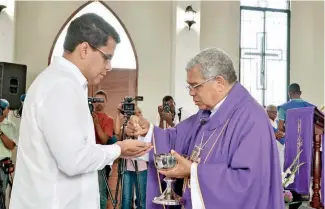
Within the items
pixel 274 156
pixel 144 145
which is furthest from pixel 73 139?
pixel 274 156

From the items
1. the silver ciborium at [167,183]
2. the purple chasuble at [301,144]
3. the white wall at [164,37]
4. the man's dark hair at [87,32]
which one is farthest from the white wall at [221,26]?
the man's dark hair at [87,32]

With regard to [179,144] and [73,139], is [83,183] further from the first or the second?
[179,144]

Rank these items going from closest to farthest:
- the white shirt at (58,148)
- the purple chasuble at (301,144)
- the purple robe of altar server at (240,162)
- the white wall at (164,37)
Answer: the white shirt at (58,148) < the purple robe of altar server at (240,162) < the purple chasuble at (301,144) < the white wall at (164,37)

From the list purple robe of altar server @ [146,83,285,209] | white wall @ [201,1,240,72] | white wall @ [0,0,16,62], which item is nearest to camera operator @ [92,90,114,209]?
purple robe of altar server @ [146,83,285,209]

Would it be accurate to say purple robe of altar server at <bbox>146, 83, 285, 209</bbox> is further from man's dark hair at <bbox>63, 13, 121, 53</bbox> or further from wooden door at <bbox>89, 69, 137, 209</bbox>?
wooden door at <bbox>89, 69, 137, 209</bbox>

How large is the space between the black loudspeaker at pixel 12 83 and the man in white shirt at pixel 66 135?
12.6 feet

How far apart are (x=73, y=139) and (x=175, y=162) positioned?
2.13ft

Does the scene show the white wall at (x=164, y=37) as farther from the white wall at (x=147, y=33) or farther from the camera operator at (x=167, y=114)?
the camera operator at (x=167, y=114)

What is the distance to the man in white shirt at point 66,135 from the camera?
1544 mm

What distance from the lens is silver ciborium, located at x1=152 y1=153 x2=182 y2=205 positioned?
203cm

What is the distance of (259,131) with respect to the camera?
198 cm

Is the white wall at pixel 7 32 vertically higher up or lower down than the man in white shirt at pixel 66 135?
higher up

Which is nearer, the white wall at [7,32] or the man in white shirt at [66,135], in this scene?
the man in white shirt at [66,135]

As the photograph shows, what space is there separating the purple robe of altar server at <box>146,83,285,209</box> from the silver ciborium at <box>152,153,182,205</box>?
0.43 feet
